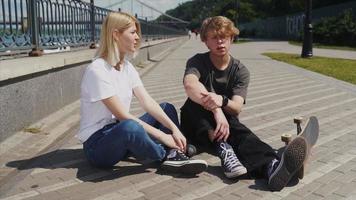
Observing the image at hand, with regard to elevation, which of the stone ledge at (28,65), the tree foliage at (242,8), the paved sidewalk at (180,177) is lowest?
the paved sidewalk at (180,177)

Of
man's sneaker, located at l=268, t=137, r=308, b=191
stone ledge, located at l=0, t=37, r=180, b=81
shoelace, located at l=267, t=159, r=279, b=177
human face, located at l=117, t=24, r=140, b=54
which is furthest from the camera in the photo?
stone ledge, located at l=0, t=37, r=180, b=81

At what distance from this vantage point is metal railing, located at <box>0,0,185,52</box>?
599cm

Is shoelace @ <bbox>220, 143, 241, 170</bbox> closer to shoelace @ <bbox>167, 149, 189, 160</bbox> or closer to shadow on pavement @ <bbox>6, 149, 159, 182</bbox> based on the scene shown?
shoelace @ <bbox>167, 149, 189, 160</bbox>

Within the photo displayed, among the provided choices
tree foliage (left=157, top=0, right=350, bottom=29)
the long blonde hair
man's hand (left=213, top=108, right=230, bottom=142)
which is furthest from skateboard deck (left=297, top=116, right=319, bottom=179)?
tree foliage (left=157, top=0, right=350, bottom=29)

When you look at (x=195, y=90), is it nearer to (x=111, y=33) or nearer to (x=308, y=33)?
(x=111, y=33)

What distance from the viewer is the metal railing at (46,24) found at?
599 centimetres

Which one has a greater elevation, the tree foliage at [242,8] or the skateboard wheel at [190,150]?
the tree foliage at [242,8]

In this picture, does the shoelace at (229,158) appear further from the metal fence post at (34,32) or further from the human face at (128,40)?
the metal fence post at (34,32)

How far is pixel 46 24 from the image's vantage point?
7.55 m

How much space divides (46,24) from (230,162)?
15.5ft

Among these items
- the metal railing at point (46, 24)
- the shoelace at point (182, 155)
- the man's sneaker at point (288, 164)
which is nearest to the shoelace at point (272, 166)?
the man's sneaker at point (288, 164)

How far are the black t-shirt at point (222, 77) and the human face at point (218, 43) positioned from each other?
17 centimetres

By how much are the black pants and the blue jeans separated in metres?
0.36

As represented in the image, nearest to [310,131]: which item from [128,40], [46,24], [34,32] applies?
[128,40]
